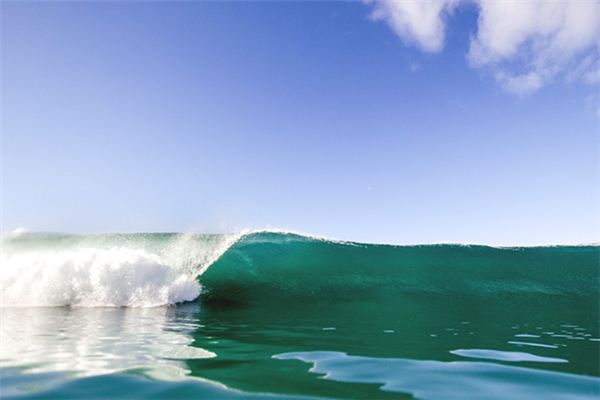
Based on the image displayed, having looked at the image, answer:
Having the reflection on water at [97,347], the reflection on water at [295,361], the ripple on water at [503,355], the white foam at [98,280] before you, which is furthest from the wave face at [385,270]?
the ripple on water at [503,355]

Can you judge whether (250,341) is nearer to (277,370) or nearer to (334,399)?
(277,370)

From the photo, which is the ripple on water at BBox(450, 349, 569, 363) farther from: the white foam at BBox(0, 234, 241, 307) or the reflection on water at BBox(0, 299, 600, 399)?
the white foam at BBox(0, 234, 241, 307)

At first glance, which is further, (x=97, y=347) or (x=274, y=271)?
(x=274, y=271)

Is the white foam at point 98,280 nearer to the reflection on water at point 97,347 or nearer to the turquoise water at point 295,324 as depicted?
the turquoise water at point 295,324

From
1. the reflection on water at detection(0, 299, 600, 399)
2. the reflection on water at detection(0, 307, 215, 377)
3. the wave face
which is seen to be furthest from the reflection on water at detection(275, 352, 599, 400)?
the wave face

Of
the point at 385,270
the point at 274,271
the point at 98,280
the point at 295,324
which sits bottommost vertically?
the point at 295,324

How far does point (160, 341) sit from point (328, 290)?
7578 millimetres

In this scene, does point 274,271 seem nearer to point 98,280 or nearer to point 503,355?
point 98,280

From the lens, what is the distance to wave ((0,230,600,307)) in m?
9.66

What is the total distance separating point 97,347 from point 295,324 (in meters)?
2.70

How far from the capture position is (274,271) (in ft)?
39.6

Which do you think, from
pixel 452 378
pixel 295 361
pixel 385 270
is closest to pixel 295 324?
pixel 295 361

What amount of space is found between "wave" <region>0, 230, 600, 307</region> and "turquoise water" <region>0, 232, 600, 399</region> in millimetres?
50

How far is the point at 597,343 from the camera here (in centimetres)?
446
